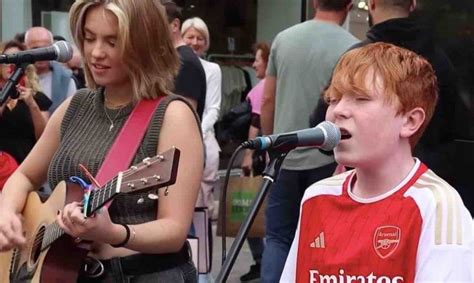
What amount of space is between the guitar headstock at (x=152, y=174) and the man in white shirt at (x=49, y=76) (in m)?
3.98

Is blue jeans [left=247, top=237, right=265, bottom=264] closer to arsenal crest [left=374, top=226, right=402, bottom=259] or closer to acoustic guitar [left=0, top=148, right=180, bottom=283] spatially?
acoustic guitar [left=0, top=148, right=180, bottom=283]

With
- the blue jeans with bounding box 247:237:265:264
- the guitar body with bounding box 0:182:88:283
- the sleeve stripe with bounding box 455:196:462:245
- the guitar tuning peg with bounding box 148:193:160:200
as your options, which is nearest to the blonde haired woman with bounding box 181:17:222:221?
the blue jeans with bounding box 247:237:265:264

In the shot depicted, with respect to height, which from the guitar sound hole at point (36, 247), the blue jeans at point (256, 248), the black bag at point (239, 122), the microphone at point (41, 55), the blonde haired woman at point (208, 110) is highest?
the microphone at point (41, 55)

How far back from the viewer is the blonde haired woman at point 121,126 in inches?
101

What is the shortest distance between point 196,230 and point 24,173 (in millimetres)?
1350

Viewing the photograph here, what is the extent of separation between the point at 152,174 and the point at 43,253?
0.58 meters

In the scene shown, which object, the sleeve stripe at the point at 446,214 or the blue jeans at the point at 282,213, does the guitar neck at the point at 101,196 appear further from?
the blue jeans at the point at 282,213

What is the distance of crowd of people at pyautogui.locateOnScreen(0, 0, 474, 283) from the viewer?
6.56 ft

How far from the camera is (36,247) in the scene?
9.34 feet

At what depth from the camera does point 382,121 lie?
205 cm

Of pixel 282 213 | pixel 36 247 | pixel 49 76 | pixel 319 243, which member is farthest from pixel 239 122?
pixel 319 243

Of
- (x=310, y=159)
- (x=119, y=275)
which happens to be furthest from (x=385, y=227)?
(x=310, y=159)

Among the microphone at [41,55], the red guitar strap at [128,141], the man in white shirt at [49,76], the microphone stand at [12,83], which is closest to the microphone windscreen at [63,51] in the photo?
the microphone at [41,55]

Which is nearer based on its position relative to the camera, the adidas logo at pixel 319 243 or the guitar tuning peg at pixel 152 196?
the adidas logo at pixel 319 243
